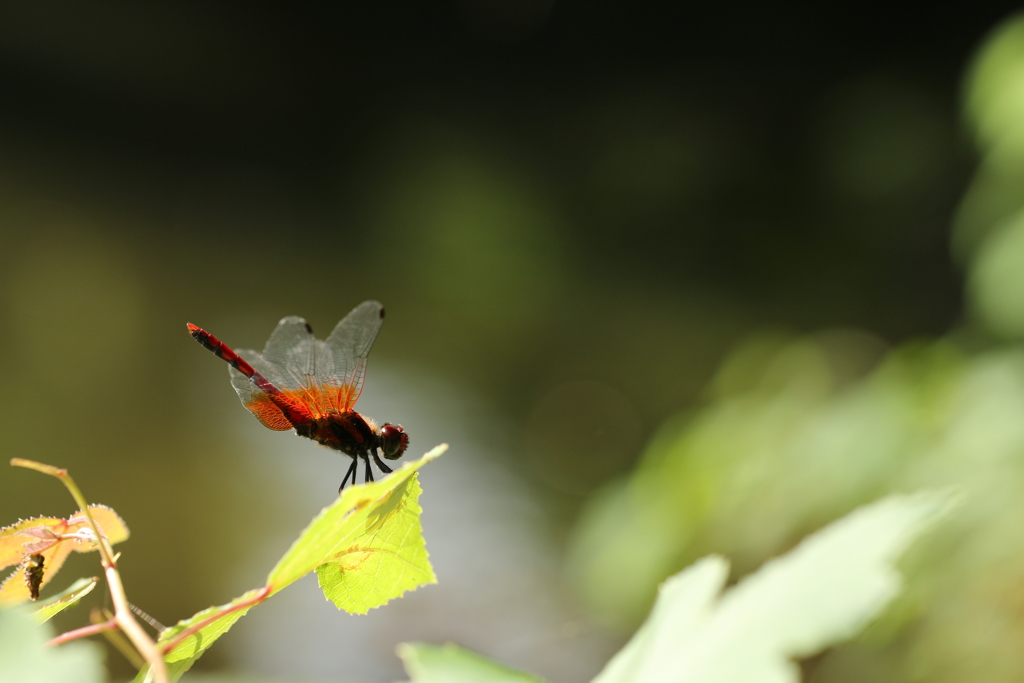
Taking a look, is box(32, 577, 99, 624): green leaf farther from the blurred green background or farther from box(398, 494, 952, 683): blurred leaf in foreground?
the blurred green background

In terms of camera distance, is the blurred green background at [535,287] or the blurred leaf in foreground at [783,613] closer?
the blurred leaf in foreground at [783,613]

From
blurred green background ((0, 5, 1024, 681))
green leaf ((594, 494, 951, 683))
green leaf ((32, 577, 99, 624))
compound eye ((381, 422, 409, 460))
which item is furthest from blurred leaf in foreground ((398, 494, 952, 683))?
blurred green background ((0, 5, 1024, 681))

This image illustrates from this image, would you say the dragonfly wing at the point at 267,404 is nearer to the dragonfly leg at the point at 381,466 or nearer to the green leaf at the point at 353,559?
the dragonfly leg at the point at 381,466

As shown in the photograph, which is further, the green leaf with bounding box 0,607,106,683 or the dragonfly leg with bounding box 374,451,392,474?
the dragonfly leg with bounding box 374,451,392,474

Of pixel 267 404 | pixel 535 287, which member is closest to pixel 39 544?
pixel 267 404

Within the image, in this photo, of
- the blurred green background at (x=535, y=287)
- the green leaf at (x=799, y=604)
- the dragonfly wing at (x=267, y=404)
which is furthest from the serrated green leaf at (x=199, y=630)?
the blurred green background at (x=535, y=287)

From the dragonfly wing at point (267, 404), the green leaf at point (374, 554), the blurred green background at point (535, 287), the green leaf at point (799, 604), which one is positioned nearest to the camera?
the green leaf at point (799, 604)
